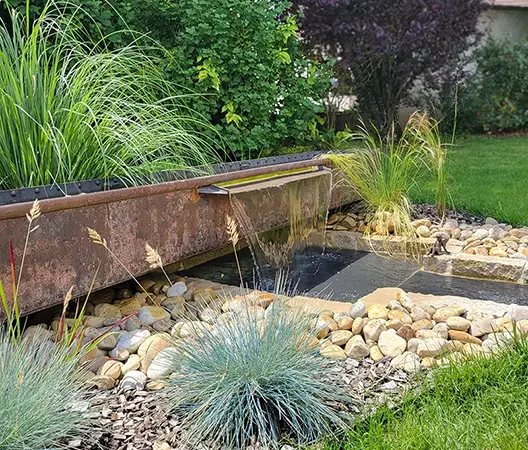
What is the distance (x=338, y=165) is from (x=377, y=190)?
0.41 meters

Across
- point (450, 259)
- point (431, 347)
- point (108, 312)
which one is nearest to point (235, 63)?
point (450, 259)

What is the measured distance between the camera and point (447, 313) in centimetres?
269

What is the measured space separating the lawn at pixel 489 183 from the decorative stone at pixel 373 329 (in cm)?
278

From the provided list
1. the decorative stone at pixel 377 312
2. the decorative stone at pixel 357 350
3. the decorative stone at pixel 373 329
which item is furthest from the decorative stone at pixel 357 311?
the decorative stone at pixel 357 350

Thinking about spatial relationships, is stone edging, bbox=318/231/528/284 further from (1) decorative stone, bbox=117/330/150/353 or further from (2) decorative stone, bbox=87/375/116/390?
(2) decorative stone, bbox=87/375/116/390

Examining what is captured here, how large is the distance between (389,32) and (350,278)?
6.01 metres

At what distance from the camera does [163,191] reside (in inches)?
115

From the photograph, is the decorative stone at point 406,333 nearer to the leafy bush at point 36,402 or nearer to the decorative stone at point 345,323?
the decorative stone at point 345,323

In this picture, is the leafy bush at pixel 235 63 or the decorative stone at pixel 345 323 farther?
the leafy bush at pixel 235 63

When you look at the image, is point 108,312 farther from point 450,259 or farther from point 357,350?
point 450,259

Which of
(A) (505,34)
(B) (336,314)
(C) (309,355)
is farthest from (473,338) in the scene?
(A) (505,34)

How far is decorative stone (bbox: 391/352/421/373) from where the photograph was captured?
2.21 m

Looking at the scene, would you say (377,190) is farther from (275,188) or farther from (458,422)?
(458,422)

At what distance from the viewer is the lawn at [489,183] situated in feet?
17.1
